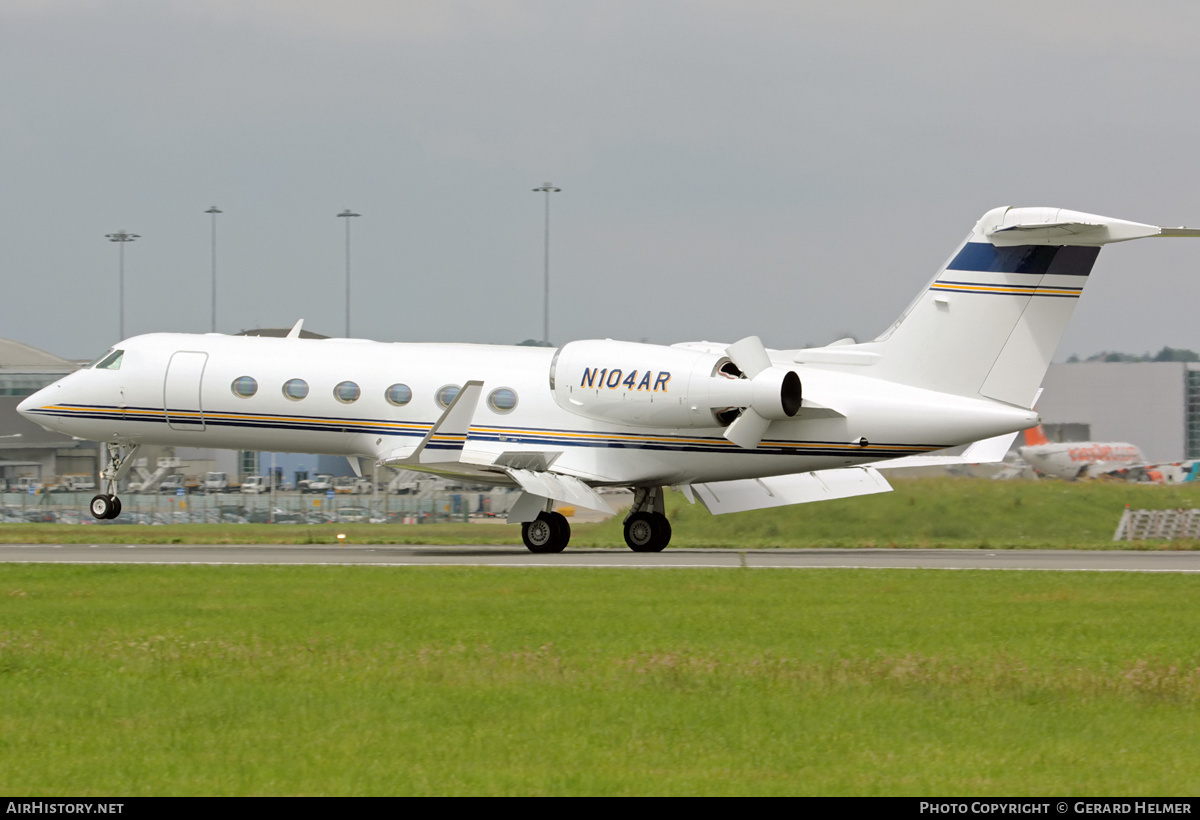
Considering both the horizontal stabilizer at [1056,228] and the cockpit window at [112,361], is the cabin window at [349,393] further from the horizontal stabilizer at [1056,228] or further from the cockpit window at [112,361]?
the horizontal stabilizer at [1056,228]

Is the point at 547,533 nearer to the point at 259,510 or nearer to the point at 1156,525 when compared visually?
the point at 1156,525

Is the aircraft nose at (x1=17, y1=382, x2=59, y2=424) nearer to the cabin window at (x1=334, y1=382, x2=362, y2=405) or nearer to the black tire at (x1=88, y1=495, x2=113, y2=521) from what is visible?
the black tire at (x1=88, y1=495, x2=113, y2=521)

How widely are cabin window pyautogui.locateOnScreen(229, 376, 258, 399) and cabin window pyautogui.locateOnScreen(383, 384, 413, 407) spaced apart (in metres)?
2.88

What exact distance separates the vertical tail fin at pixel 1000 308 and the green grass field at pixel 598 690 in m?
6.83

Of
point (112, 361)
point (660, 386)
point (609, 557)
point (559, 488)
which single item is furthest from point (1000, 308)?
point (112, 361)

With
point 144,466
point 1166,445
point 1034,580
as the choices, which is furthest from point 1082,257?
point 1166,445

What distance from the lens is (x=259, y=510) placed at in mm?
48656

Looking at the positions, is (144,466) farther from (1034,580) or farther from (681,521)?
(1034,580)

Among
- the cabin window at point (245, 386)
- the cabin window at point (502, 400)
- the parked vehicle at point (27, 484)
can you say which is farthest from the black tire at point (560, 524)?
the parked vehicle at point (27, 484)

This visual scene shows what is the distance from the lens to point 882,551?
30203mm

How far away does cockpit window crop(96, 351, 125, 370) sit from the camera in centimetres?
3134

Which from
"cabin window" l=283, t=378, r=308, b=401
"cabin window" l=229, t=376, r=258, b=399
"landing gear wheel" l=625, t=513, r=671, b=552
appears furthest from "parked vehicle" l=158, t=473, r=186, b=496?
"landing gear wheel" l=625, t=513, r=671, b=552

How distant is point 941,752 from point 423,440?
18378mm

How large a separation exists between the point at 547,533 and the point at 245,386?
272 inches
